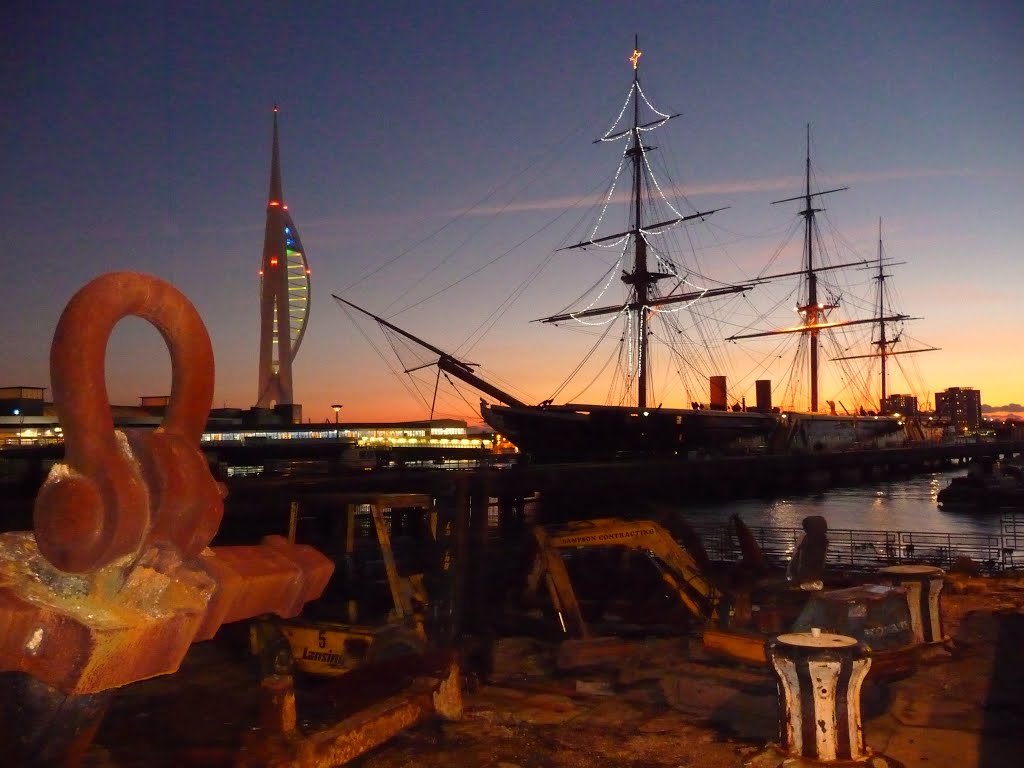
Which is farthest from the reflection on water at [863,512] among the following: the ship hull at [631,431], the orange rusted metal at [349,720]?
the orange rusted metal at [349,720]

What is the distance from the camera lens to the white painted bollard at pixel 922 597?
32.3 ft

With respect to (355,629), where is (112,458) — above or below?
above

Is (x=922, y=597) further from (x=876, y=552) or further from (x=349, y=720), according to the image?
(x=876, y=552)

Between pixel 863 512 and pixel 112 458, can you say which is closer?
pixel 112 458

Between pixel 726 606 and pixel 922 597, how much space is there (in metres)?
2.89

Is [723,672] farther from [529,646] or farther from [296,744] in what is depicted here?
[296,744]

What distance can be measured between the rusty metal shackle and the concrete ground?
5.30 metres

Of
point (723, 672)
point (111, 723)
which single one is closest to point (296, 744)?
point (111, 723)

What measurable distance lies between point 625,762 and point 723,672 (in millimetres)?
3205

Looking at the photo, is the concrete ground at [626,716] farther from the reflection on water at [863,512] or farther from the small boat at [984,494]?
the small boat at [984,494]

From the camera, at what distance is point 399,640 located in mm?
8438

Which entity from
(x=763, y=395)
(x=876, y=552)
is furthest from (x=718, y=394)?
(x=876, y=552)

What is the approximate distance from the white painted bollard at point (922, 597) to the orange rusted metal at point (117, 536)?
912 cm

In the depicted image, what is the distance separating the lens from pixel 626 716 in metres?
8.57
